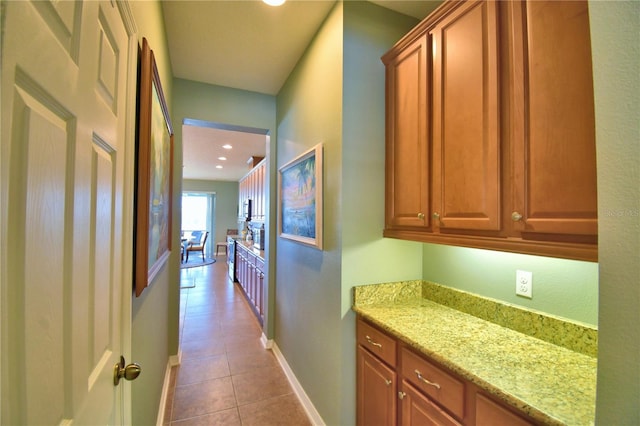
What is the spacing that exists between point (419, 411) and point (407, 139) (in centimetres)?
133

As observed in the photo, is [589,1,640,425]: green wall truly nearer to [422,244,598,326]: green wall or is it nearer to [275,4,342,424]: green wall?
[422,244,598,326]: green wall

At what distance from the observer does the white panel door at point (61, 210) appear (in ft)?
1.24

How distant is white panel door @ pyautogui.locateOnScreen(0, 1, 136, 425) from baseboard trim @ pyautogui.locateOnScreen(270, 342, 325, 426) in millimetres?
1438

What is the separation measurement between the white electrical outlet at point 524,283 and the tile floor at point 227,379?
1657 mm

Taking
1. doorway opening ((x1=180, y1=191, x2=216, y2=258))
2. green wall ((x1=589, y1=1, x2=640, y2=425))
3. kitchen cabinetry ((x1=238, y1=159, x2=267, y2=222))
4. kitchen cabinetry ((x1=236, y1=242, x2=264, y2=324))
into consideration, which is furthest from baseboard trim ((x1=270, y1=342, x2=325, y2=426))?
doorway opening ((x1=180, y1=191, x2=216, y2=258))

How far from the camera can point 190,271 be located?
274 inches

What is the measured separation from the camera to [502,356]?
42.6 inches

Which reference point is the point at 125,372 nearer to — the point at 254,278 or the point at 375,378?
the point at 375,378

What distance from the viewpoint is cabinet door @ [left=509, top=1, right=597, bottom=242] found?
85 centimetres

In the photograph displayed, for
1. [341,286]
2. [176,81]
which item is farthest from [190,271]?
[341,286]

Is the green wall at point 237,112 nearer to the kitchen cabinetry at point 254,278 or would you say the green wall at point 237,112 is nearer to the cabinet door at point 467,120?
the kitchen cabinetry at point 254,278

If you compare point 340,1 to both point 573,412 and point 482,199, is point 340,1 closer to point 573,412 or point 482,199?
point 482,199

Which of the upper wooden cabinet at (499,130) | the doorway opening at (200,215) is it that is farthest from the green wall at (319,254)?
the doorway opening at (200,215)

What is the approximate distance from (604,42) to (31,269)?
1.13 meters
